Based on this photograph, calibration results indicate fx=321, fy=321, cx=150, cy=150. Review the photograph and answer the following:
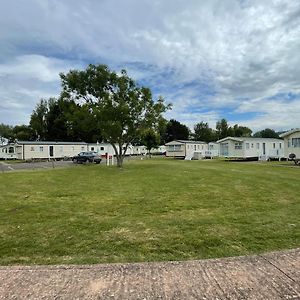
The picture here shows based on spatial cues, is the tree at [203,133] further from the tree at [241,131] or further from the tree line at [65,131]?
the tree at [241,131]

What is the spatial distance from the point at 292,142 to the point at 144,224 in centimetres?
2897

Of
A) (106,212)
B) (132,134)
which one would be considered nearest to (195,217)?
(106,212)

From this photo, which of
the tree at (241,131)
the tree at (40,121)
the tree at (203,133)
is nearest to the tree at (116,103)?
the tree at (40,121)

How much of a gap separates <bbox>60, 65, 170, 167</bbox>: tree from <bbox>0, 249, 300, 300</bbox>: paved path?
820 inches

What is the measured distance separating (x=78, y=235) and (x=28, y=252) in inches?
42.7

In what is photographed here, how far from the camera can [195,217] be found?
7406 millimetres

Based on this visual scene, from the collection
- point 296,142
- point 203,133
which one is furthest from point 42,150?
point 203,133

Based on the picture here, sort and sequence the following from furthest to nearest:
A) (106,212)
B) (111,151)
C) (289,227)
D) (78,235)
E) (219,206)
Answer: (111,151) < (219,206) < (106,212) < (289,227) < (78,235)

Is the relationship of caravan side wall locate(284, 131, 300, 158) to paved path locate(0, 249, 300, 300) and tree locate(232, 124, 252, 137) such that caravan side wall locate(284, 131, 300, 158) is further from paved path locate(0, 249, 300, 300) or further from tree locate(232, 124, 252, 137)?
tree locate(232, 124, 252, 137)

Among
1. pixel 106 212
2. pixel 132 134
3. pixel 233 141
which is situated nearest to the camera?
pixel 106 212

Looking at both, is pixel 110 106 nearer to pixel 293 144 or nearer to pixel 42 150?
pixel 293 144

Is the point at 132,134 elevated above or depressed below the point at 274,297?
above

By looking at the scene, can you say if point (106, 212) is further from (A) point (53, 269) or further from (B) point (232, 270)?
(B) point (232, 270)

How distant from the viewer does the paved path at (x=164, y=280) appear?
3.42m
